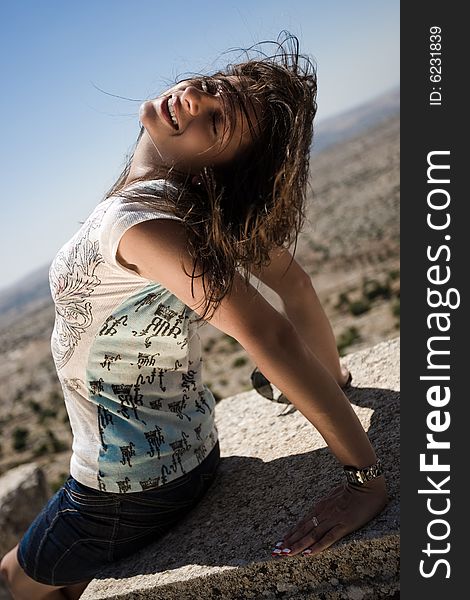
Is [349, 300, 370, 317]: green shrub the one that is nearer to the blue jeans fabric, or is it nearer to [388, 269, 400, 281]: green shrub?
[388, 269, 400, 281]: green shrub

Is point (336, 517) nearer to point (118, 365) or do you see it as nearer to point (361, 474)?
point (361, 474)

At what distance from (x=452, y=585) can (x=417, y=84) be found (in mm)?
1569

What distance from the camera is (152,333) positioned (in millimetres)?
2215

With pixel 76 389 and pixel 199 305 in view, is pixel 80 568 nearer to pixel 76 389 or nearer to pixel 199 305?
pixel 76 389

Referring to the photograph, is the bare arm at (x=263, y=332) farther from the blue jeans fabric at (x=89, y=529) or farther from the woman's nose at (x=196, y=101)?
the blue jeans fabric at (x=89, y=529)

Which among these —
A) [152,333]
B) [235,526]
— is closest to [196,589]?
[235,526]

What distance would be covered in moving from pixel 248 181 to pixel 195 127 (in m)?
0.23

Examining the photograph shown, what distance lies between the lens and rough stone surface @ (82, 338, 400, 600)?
197 centimetres

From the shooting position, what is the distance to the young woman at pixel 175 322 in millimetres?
1953

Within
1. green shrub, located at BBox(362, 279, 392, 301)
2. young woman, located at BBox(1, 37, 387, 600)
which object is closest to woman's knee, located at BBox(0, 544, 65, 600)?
young woman, located at BBox(1, 37, 387, 600)

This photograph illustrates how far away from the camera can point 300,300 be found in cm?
275

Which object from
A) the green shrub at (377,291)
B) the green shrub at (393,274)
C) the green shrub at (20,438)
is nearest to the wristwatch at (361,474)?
the green shrub at (20,438)

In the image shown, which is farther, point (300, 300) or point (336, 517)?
point (300, 300)

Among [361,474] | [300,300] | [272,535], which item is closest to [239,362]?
[300,300]
